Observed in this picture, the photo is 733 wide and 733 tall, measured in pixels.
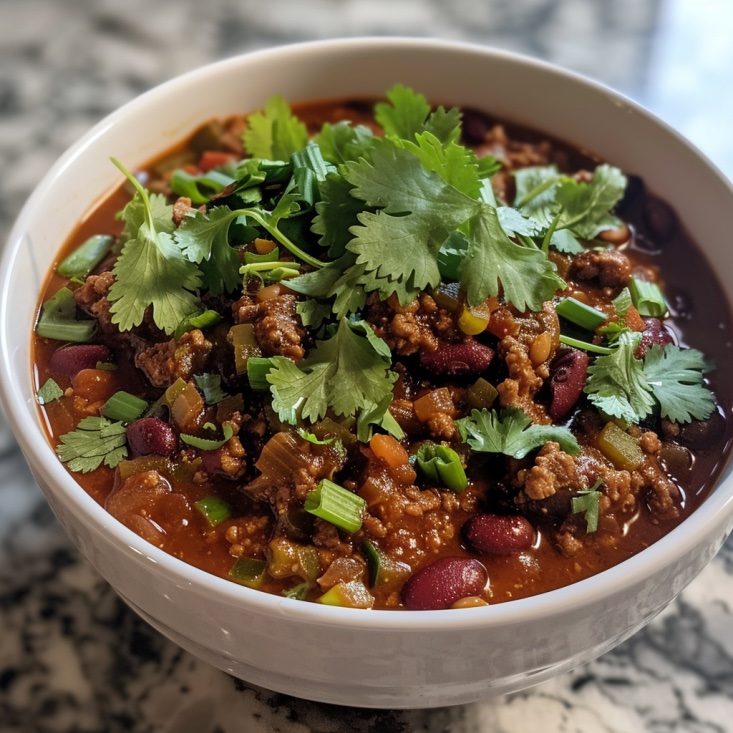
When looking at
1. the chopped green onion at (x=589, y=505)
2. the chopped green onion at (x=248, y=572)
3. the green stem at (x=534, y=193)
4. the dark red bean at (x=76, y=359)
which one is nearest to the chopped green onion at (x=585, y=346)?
the chopped green onion at (x=589, y=505)

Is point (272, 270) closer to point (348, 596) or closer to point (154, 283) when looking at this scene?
point (154, 283)

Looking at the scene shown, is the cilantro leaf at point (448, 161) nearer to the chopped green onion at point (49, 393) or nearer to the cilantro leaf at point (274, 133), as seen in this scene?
the cilantro leaf at point (274, 133)

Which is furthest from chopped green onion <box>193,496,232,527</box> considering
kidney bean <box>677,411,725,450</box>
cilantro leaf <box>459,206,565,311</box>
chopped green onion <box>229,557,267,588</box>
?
kidney bean <box>677,411,725,450</box>

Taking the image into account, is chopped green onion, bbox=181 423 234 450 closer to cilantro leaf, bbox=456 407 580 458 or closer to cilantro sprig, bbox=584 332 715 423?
cilantro leaf, bbox=456 407 580 458

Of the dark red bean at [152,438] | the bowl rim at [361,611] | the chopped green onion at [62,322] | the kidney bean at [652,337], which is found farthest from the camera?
the chopped green onion at [62,322]

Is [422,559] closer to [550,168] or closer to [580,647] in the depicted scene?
[580,647]

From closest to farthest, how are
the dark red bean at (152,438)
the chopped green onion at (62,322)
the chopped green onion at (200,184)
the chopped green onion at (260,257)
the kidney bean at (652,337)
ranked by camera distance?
Answer: 1. the dark red bean at (152,438)
2. the chopped green onion at (260,257)
3. the kidney bean at (652,337)
4. the chopped green onion at (62,322)
5. the chopped green onion at (200,184)

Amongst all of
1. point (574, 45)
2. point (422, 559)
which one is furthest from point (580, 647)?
point (574, 45)

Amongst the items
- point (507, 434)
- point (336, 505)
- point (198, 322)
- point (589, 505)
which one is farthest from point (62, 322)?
point (589, 505)
